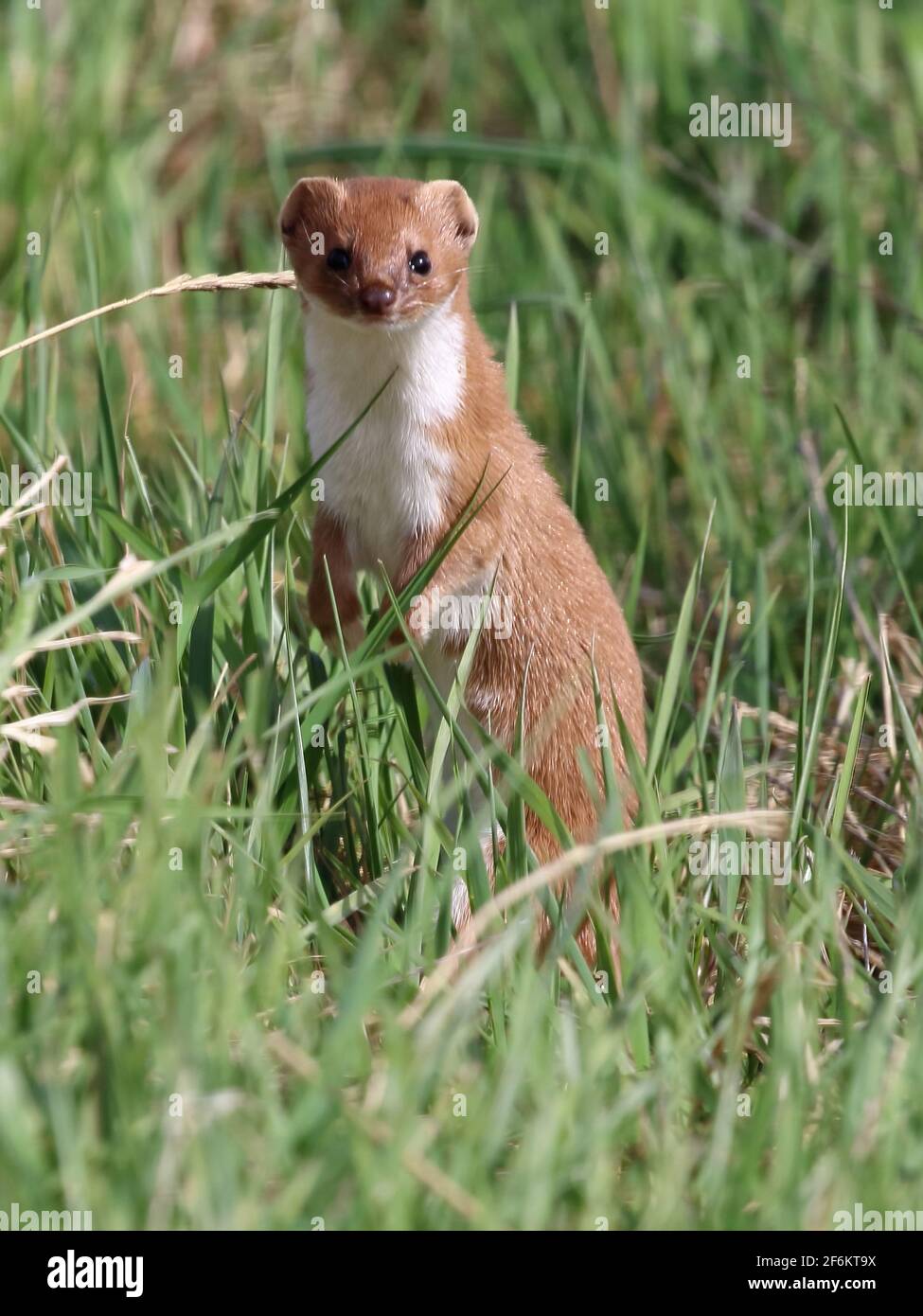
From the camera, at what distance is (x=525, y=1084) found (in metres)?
2.54

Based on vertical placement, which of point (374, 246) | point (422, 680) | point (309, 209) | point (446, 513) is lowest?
point (422, 680)

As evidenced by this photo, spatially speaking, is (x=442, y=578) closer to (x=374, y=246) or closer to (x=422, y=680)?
(x=422, y=680)

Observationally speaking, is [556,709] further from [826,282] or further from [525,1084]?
[826,282]

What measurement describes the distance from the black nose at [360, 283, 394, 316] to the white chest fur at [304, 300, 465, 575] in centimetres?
17

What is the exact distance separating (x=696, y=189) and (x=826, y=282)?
60cm

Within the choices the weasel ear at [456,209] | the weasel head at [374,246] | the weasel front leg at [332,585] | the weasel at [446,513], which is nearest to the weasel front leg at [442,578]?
the weasel at [446,513]

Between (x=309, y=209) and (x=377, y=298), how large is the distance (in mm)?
340

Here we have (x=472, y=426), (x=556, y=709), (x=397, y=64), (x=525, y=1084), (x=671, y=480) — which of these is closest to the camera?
(x=525, y=1084)

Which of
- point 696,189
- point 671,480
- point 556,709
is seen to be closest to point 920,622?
point 556,709

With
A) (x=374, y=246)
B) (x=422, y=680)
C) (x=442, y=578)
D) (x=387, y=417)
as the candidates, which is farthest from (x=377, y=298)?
(x=422, y=680)

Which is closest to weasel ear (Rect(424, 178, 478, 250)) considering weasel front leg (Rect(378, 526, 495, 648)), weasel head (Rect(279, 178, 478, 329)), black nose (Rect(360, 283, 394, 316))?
weasel head (Rect(279, 178, 478, 329))

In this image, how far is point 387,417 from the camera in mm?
3686

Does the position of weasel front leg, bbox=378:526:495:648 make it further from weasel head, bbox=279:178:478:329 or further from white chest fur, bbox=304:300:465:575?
weasel head, bbox=279:178:478:329

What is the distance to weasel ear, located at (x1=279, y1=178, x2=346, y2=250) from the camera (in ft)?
11.8
